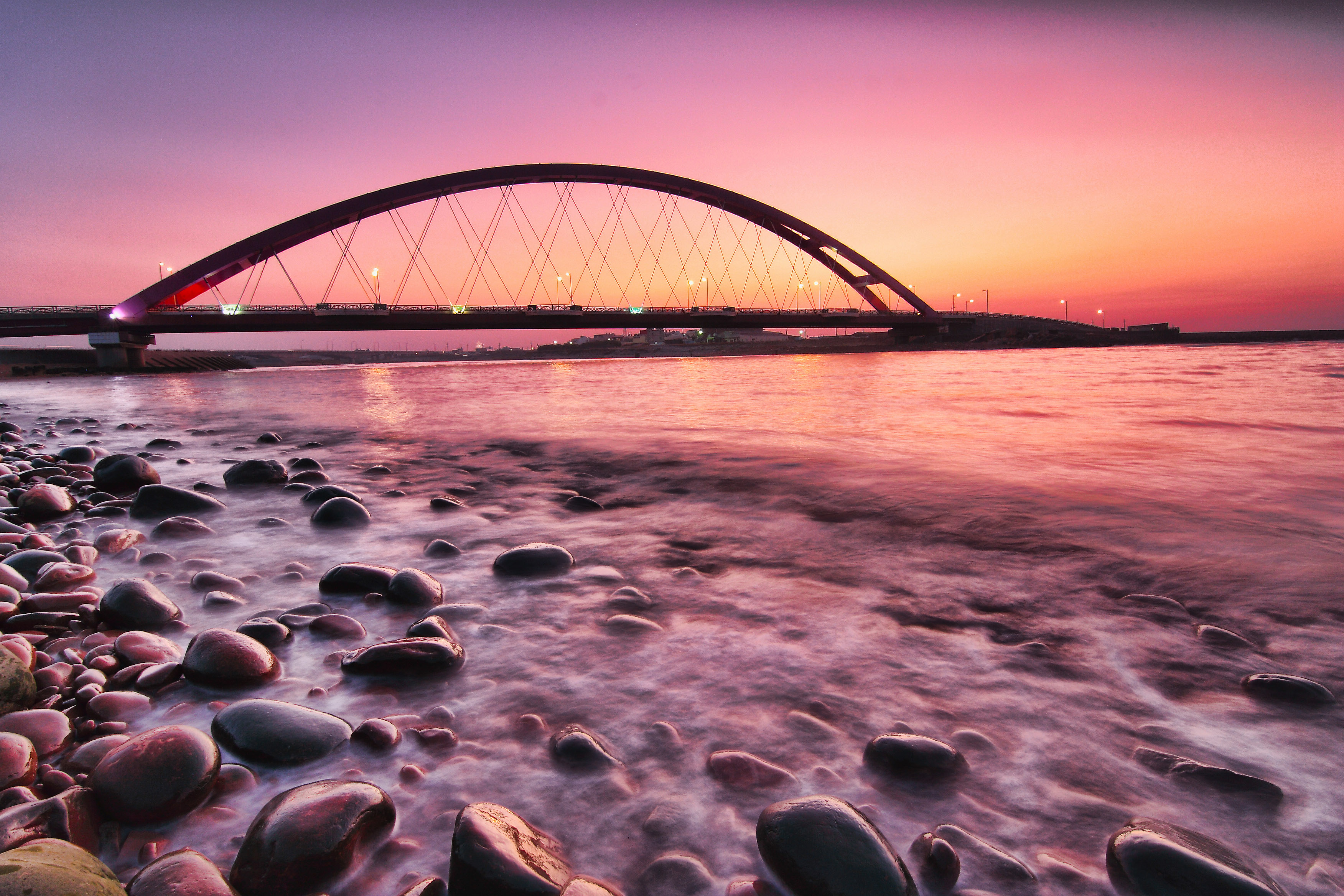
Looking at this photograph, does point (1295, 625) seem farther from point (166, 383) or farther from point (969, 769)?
point (166, 383)

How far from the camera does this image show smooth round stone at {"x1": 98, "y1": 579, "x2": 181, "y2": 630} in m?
1.77

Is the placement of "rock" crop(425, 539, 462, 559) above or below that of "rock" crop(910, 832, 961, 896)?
below

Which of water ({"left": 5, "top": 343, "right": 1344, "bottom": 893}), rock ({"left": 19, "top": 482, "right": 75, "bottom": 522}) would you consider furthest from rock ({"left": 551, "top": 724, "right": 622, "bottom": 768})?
rock ({"left": 19, "top": 482, "right": 75, "bottom": 522})

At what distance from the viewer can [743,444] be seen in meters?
5.96

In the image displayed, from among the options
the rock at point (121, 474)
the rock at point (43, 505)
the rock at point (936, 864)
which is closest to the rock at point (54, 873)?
the rock at point (936, 864)

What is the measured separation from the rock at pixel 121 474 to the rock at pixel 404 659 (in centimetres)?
318

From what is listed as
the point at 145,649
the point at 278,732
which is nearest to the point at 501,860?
the point at 278,732

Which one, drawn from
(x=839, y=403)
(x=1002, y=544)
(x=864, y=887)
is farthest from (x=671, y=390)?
(x=864, y=887)

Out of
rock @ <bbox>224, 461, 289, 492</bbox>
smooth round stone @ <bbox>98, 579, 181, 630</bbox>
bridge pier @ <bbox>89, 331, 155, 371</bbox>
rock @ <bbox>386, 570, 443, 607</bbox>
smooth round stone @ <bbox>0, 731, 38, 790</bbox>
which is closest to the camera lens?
smooth round stone @ <bbox>0, 731, 38, 790</bbox>

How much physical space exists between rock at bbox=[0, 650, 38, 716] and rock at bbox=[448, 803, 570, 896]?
1067 mm

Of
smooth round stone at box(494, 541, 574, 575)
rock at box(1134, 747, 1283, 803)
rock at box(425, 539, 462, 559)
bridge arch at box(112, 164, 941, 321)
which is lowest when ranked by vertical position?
rock at box(425, 539, 462, 559)

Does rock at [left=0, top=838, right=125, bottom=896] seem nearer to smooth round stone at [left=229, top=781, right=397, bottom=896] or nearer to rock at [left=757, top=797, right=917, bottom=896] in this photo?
smooth round stone at [left=229, top=781, right=397, bottom=896]

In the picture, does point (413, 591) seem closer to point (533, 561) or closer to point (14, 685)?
point (533, 561)

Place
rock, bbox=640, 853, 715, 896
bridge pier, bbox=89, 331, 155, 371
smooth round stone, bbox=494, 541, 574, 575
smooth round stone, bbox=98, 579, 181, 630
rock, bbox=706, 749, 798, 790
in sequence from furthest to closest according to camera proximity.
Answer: bridge pier, bbox=89, 331, 155, 371 < smooth round stone, bbox=494, 541, 574, 575 < smooth round stone, bbox=98, 579, 181, 630 < rock, bbox=706, 749, 798, 790 < rock, bbox=640, 853, 715, 896
